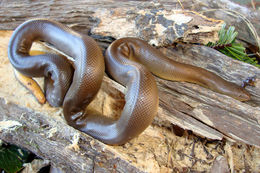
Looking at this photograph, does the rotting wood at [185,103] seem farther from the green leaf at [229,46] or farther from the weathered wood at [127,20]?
the green leaf at [229,46]

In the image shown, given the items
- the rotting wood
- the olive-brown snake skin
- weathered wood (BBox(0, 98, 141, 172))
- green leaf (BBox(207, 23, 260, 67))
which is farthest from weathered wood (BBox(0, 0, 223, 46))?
weathered wood (BBox(0, 98, 141, 172))

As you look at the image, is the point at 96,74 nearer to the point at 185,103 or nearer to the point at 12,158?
the point at 185,103

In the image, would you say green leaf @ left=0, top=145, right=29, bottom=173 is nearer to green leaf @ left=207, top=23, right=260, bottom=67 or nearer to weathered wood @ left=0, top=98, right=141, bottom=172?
weathered wood @ left=0, top=98, right=141, bottom=172

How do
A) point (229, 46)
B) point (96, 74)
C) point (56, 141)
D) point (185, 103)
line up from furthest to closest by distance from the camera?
1. point (229, 46)
2. point (185, 103)
3. point (96, 74)
4. point (56, 141)

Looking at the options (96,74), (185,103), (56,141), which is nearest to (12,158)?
(56,141)

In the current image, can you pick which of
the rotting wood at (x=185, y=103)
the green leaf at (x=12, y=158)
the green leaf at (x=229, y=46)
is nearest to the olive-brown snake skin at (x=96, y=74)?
the rotting wood at (x=185, y=103)
